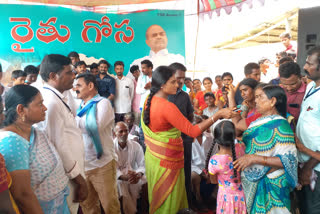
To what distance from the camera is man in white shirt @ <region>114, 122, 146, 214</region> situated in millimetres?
3203

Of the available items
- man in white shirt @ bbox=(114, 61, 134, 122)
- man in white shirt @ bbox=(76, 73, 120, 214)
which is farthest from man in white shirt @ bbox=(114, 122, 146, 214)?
man in white shirt @ bbox=(114, 61, 134, 122)

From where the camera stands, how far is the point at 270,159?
1857 millimetres

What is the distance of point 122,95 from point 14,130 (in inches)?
167

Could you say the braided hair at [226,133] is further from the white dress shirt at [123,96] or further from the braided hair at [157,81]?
the white dress shirt at [123,96]

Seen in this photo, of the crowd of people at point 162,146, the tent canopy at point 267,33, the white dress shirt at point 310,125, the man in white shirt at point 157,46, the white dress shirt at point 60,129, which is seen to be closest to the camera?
the crowd of people at point 162,146

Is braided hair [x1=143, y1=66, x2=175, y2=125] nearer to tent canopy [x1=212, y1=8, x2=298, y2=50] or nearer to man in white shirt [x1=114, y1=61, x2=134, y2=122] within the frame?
man in white shirt [x1=114, y1=61, x2=134, y2=122]

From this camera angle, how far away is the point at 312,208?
2.14 metres

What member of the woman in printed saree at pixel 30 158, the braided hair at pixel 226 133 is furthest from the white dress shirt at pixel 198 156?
the woman in printed saree at pixel 30 158

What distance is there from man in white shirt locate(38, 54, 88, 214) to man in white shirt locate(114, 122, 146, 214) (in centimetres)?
118

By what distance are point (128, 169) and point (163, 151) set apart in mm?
1182

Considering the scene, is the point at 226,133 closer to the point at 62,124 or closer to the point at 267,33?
the point at 62,124

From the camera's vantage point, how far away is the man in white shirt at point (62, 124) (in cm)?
183

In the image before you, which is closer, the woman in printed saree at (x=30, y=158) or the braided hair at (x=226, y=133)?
the woman in printed saree at (x=30, y=158)

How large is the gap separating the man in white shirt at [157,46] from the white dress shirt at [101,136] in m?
4.41
